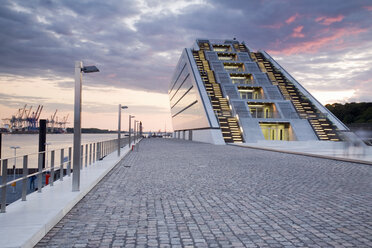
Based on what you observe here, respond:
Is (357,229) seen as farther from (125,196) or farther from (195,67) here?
(195,67)

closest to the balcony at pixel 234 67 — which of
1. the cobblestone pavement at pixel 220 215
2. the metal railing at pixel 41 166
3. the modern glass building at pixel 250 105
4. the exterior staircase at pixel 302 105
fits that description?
the modern glass building at pixel 250 105

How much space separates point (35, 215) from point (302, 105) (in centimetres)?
4607

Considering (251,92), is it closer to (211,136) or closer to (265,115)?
(265,115)

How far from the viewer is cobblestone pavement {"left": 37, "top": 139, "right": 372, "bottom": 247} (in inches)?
181

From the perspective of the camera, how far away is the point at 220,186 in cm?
924

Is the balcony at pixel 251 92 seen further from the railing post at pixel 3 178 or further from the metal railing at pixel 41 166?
the railing post at pixel 3 178

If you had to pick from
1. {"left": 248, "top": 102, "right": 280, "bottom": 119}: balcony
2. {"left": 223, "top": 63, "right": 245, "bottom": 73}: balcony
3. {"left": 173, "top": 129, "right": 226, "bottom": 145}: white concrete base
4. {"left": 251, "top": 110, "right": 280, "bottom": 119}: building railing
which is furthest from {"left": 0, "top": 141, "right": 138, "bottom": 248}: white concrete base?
{"left": 223, "top": 63, "right": 245, "bottom": 73}: balcony

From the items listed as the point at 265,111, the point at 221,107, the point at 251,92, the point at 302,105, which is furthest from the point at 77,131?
the point at 251,92

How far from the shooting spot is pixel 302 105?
4703 cm

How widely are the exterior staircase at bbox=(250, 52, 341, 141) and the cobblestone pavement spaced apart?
1268 inches

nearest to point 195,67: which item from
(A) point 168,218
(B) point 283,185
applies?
(B) point 283,185

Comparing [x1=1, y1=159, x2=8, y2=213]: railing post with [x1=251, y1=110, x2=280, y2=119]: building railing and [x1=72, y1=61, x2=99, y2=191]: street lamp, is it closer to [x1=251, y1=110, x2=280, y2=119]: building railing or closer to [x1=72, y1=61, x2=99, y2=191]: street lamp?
[x1=72, y1=61, x2=99, y2=191]: street lamp

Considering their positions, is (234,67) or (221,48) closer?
(234,67)

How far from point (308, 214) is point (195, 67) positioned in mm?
51715
